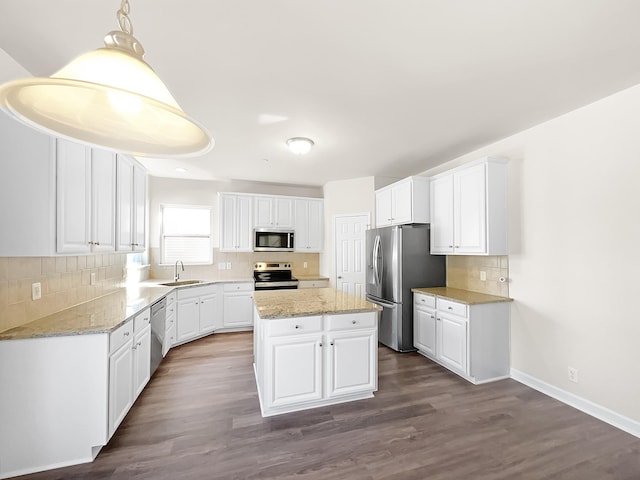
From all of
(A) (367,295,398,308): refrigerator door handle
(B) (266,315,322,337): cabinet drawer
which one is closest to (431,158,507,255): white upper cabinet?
(A) (367,295,398,308): refrigerator door handle

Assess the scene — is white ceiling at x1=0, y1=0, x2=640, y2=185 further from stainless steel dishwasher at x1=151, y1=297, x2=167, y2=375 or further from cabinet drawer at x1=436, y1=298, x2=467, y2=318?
stainless steel dishwasher at x1=151, y1=297, x2=167, y2=375

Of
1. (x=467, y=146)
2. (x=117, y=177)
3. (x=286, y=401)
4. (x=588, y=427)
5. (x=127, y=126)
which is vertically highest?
(x=467, y=146)

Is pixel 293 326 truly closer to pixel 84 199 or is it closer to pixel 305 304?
pixel 305 304

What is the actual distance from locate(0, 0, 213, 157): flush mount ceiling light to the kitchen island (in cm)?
163

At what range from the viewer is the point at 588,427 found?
7.43 feet

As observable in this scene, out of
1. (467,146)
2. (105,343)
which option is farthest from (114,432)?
(467,146)

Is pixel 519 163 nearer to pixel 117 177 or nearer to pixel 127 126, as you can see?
pixel 127 126

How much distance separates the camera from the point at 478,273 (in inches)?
140

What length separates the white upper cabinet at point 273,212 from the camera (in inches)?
203

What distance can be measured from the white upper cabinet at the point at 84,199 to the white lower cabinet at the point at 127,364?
28.2 inches

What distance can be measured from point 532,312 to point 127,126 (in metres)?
3.66

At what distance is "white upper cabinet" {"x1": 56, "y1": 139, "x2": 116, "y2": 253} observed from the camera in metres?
1.96

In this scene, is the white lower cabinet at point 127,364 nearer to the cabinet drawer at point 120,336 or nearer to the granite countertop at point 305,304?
the cabinet drawer at point 120,336

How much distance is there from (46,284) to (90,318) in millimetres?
481
